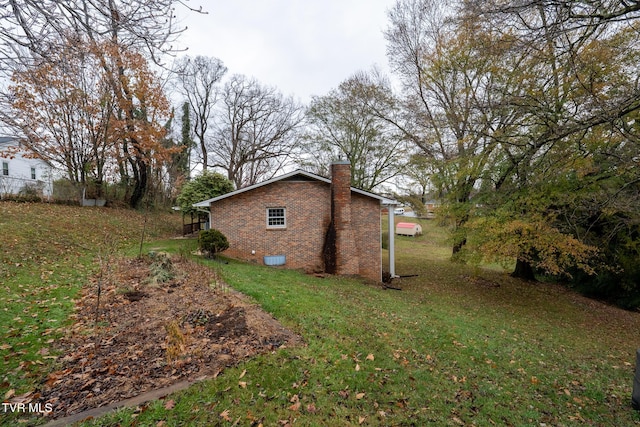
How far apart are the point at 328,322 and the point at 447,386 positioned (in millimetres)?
2371

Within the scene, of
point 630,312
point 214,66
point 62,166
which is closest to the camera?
point 630,312

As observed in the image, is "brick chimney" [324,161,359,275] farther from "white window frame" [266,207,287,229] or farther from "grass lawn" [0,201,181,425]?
"grass lawn" [0,201,181,425]

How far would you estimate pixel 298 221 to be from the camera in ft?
45.4

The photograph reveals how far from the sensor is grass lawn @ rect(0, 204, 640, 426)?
3.45 meters

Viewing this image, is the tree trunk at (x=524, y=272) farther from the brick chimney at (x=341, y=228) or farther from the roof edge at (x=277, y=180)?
the brick chimney at (x=341, y=228)

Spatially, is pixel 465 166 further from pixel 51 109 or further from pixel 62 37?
pixel 51 109

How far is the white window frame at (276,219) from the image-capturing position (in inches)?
543

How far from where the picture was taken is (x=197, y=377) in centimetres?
375

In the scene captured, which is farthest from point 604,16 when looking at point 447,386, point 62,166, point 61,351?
point 62,166

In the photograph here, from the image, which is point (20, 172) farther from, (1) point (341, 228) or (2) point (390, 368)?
(2) point (390, 368)

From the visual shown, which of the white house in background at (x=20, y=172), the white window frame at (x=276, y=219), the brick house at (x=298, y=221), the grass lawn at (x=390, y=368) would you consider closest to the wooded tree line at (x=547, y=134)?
the grass lawn at (x=390, y=368)

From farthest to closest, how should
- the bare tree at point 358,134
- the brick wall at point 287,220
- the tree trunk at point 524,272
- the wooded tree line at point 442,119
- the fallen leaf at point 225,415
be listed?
the bare tree at point 358,134 → the tree trunk at point 524,272 → the brick wall at point 287,220 → the wooded tree line at point 442,119 → the fallen leaf at point 225,415

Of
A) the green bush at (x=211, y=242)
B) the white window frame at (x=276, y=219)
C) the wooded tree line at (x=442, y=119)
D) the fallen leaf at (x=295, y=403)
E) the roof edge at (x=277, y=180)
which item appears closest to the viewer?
the fallen leaf at (x=295, y=403)

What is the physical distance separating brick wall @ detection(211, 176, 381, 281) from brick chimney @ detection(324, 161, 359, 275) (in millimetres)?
508
